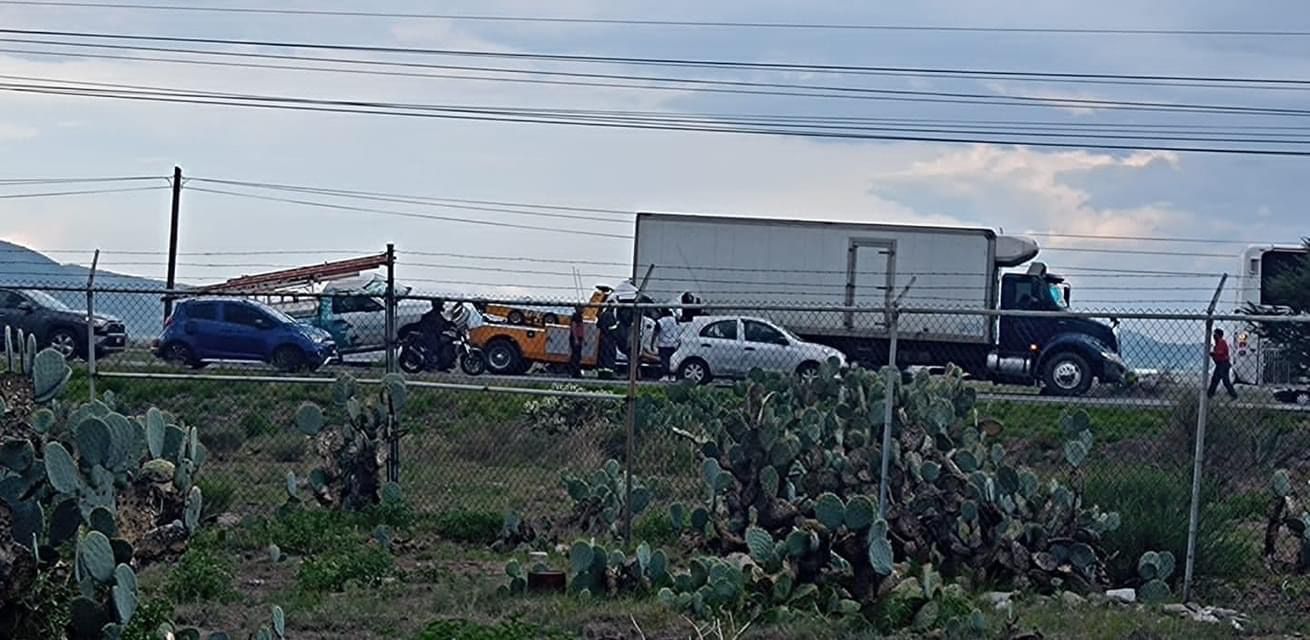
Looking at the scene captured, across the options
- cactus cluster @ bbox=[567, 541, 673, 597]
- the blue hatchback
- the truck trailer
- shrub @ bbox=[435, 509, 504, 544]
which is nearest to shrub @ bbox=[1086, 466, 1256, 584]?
cactus cluster @ bbox=[567, 541, 673, 597]

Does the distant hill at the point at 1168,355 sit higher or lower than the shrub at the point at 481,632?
higher

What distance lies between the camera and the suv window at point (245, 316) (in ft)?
86.6

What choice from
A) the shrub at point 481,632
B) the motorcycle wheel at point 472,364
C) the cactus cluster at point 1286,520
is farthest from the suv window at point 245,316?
the shrub at point 481,632

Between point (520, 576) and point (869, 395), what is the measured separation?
3.49 m

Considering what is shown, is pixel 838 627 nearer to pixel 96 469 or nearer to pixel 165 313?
pixel 96 469

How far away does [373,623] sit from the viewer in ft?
31.0

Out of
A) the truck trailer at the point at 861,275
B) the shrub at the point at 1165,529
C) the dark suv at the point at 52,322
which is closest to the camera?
the shrub at the point at 1165,529

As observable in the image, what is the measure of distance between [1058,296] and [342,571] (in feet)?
73.2

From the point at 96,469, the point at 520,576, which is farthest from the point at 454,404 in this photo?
the point at 96,469

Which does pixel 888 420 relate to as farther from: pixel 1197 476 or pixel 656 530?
pixel 656 530

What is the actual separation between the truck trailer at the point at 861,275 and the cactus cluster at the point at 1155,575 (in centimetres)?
1758

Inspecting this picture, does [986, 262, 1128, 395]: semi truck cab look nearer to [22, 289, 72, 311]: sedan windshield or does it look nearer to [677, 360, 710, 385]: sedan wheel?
[677, 360, 710, 385]: sedan wheel

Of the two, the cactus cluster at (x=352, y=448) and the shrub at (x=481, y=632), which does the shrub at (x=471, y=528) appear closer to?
the cactus cluster at (x=352, y=448)

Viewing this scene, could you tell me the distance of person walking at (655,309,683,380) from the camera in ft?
81.0
